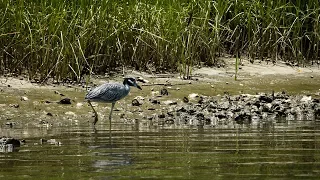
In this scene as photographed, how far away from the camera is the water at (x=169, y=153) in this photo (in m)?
6.26

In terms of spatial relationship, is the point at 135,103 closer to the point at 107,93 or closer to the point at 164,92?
the point at 164,92

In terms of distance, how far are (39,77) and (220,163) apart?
22.0 ft

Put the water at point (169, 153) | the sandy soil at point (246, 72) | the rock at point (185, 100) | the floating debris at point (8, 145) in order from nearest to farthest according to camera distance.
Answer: the water at point (169, 153) < the floating debris at point (8, 145) < the rock at point (185, 100) < the sandy soil at point (246, 72)

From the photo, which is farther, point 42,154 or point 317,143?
point 317,143

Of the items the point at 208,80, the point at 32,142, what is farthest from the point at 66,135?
the point at 208,80

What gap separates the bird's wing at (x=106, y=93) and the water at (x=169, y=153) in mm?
1159

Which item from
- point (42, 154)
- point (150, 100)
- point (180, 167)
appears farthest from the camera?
point (150, 100)

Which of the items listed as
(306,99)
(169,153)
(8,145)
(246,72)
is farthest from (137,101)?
(169,153)

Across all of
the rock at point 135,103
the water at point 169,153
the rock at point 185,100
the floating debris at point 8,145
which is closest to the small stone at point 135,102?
the rock at point 135,103

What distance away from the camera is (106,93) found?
11.8 metres

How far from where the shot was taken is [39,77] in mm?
13031

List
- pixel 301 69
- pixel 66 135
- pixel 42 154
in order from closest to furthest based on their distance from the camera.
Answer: pixel 42 154 → pixel 66 135 → pixel 301 69

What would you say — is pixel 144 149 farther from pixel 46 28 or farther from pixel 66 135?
pixel 46 28

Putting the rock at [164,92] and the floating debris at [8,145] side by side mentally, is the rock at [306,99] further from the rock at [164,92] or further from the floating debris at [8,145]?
the floating debris at [8,145]
